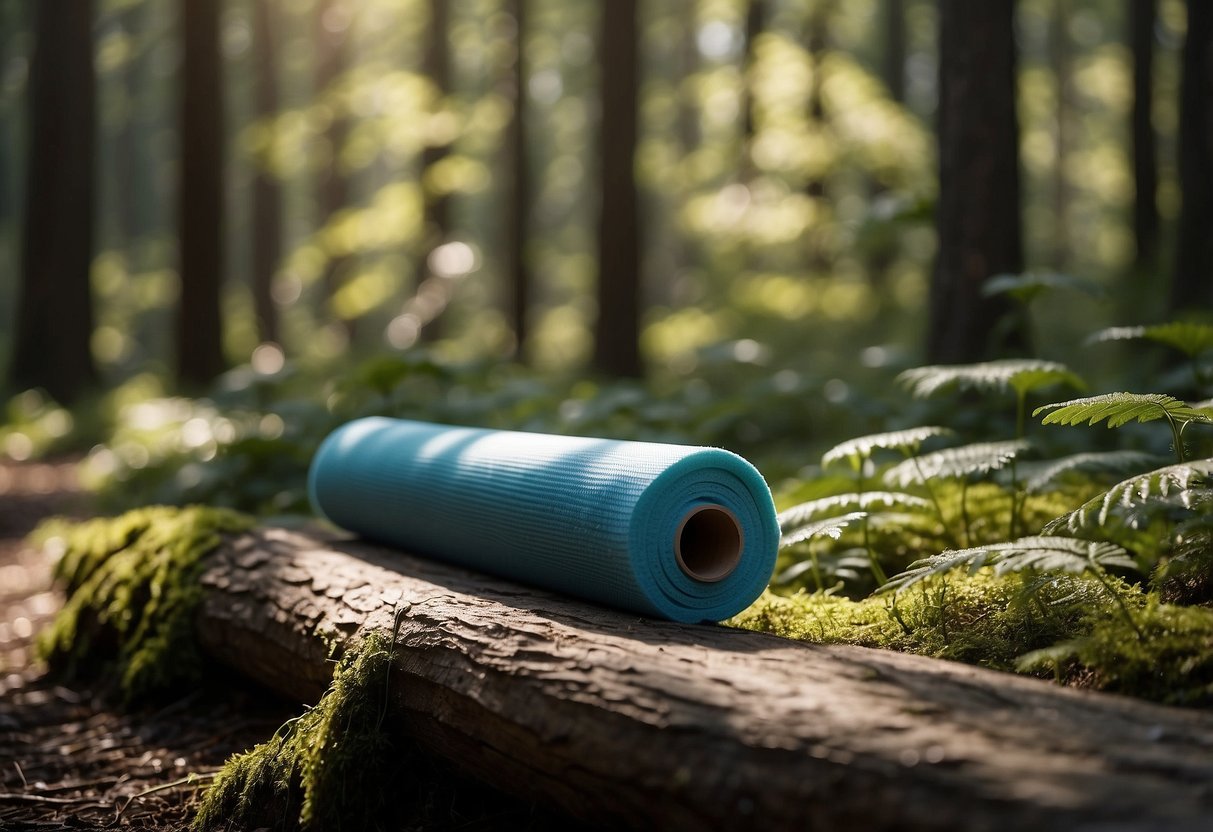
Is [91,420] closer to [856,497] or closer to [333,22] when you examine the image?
[333,22]

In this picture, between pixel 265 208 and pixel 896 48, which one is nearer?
pixel 896 48

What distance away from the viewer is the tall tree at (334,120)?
19.8 meters

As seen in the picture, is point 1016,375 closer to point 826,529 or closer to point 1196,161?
point 826,529

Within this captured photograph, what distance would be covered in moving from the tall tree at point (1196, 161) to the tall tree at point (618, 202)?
5583mm

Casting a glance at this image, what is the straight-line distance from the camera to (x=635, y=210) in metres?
11.5

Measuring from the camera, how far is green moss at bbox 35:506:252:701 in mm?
4754

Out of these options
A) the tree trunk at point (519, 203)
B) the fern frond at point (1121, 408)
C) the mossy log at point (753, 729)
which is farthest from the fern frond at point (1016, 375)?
the tree trunk at point (519, 203)

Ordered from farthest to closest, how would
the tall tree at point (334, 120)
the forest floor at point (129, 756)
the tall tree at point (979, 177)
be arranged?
1. the tall tree at point (334, 120)
2. the tall tree at point (979, 177)
3. the forest floor at point (129, 756)

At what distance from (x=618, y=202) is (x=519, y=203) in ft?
11.3

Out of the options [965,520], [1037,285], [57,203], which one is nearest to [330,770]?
[965,520]

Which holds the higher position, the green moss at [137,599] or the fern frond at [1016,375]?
the fern frond at [1016,375]

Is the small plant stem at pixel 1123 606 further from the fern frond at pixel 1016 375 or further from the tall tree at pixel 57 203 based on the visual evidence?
the tall tree at pixel 57 203

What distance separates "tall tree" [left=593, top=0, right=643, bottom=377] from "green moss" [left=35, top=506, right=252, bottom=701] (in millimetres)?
6477

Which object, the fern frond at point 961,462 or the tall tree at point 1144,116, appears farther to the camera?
the tall tree at point 1144,116
